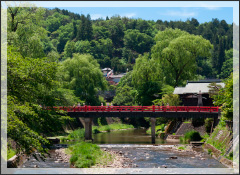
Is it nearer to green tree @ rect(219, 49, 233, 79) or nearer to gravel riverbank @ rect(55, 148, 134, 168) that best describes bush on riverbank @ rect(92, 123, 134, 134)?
gravel riverbank @ rect(55, 148, 134, 168)

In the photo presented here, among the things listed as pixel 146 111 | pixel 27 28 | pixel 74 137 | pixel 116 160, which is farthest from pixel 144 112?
pixel 116 160

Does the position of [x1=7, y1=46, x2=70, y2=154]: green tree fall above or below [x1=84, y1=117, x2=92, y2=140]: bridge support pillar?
above

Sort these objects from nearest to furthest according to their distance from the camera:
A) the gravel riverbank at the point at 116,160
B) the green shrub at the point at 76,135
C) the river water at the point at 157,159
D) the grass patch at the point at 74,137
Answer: the gravel riverbank at the point at 116,160
the river water at the point at 157,159
the grass patch at the point at 74,137
the green shrub at the point at 76,135

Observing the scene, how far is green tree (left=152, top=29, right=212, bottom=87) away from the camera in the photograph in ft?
235

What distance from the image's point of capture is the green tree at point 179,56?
7156 centimetres

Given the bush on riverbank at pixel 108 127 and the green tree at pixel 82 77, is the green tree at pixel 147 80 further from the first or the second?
the bush on riverbank at pixel 108 127

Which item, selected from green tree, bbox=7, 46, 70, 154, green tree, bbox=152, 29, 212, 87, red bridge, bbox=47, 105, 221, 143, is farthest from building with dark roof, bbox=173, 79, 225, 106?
green tree, bbox=7, 46, 70, 154

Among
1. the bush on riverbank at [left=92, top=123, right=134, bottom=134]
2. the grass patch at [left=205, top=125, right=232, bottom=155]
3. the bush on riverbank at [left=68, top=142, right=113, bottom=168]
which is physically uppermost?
the grass patch at [left=205, top=125, right=232, bottom=155]

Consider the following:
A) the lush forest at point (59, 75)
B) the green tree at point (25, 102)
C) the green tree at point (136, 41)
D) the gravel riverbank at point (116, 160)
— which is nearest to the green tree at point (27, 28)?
the lush forest at point (59, 75)

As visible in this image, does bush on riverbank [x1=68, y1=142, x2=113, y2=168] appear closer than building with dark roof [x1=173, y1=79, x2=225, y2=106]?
Yes

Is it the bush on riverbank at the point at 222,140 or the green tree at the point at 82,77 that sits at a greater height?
the green tree at the point at 82,77

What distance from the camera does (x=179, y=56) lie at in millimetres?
71562

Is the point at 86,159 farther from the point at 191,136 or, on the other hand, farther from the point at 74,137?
the point at 74,137

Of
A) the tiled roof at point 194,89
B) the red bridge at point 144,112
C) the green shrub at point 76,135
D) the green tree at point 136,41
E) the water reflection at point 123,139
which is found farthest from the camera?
the green tree at point 136,41
